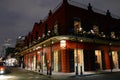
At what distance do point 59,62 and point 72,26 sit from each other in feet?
20.4

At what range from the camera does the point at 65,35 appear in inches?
959

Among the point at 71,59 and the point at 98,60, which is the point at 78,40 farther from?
the point at 98,60

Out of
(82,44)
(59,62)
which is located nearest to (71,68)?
(59,62)

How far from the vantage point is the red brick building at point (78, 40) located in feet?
86.5

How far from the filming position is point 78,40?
27406 mm

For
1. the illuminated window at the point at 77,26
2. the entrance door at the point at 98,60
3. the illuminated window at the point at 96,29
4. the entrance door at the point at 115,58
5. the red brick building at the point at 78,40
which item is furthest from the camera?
the entrance door at the point at 115,58

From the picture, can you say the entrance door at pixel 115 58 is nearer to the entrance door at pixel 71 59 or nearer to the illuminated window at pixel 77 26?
the illuminated window at pixel 77 26

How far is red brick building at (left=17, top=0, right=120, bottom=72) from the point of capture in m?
26.4

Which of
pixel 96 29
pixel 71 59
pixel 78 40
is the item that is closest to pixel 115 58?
pixel 96 29

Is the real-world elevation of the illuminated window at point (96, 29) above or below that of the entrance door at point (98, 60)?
above

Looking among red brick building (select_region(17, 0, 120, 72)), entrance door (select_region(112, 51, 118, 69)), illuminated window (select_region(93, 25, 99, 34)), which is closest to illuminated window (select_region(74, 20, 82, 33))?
red brick building (select_region(17, 0, 120, 72))

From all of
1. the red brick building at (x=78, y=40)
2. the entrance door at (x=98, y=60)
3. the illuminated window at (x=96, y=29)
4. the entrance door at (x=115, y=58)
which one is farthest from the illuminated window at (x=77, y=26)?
the entrance door at (x=115, y=58)

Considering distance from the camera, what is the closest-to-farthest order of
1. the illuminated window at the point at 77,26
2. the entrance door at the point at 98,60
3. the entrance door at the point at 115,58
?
1. the illuminated window at the point at 77,26
2. the entrance door at the point at 98,60
3. the entrance door at the point at 115,58

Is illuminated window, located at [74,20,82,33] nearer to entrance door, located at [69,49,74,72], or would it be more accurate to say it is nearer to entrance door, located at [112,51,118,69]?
entrance door, located at [69,49,74,72]
